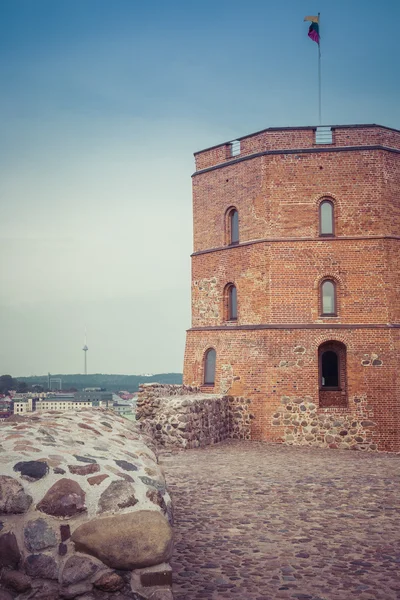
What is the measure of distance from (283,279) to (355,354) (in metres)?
3.09

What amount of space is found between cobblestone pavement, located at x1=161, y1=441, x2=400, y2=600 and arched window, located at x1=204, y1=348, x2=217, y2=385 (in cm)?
607

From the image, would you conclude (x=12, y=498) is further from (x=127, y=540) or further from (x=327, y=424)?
(x=327, y=424)

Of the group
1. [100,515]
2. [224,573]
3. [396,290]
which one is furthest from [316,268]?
[100,515]

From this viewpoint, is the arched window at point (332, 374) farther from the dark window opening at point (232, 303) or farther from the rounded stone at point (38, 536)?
the rounded stone at point (38, 536)

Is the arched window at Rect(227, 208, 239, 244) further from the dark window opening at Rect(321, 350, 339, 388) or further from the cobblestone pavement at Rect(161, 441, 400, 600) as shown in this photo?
the cobblestone pavement at Rect(161, 441, 400, 600)

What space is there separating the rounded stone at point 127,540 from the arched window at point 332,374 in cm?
1406

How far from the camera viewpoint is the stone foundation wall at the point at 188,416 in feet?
55.0

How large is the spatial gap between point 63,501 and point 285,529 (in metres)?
4.36

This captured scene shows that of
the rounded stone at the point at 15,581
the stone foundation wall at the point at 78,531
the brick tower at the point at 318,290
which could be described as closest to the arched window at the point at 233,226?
the brick tower at the point at 318,290

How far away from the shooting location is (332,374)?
18844 millimetres

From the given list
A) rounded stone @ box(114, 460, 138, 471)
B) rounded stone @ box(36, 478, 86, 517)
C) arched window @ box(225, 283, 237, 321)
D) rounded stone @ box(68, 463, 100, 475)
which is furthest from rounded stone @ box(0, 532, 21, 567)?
arched window @ box(225, 283, 237, 321)

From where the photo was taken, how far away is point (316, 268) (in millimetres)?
18625

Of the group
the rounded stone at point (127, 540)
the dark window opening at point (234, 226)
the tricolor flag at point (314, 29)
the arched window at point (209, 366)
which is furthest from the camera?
the tricolor flag at point (314, 29)

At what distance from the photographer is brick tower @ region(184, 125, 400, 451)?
58.9ft
